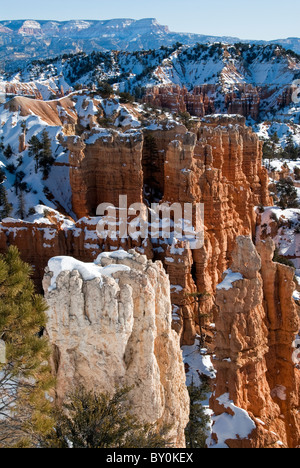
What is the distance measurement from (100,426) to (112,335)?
64.3 inches

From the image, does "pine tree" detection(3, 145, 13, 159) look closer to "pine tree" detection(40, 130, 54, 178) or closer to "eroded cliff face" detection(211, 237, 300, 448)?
"pine tree" detection(40, 130, 54, 178)

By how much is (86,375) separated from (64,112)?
41400mm

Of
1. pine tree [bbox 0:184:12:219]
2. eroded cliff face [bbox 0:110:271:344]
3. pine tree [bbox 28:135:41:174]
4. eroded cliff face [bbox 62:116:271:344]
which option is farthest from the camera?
pine tree [bbox 28:135:41:174]

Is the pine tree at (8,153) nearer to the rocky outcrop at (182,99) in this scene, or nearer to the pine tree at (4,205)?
the pine tree at (4,205)

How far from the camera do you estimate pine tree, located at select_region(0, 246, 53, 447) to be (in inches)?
334

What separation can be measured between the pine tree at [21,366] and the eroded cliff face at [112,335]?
52 centimetres

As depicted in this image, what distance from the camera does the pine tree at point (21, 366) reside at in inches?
334

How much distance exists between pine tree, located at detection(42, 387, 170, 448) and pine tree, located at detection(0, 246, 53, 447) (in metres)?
0.48

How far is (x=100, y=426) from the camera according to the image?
9.20 meters

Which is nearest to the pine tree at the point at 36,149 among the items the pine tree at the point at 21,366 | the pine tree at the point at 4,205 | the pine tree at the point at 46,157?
the pine tree at the point at 46,157

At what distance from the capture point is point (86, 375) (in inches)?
379

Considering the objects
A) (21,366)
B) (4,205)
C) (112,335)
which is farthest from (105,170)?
(21,366)

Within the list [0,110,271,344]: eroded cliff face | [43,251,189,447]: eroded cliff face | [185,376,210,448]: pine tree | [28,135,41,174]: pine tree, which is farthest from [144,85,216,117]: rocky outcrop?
[43,251,189,447]: eroded cliff face

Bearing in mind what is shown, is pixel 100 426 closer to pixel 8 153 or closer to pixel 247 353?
pixel 247 353
